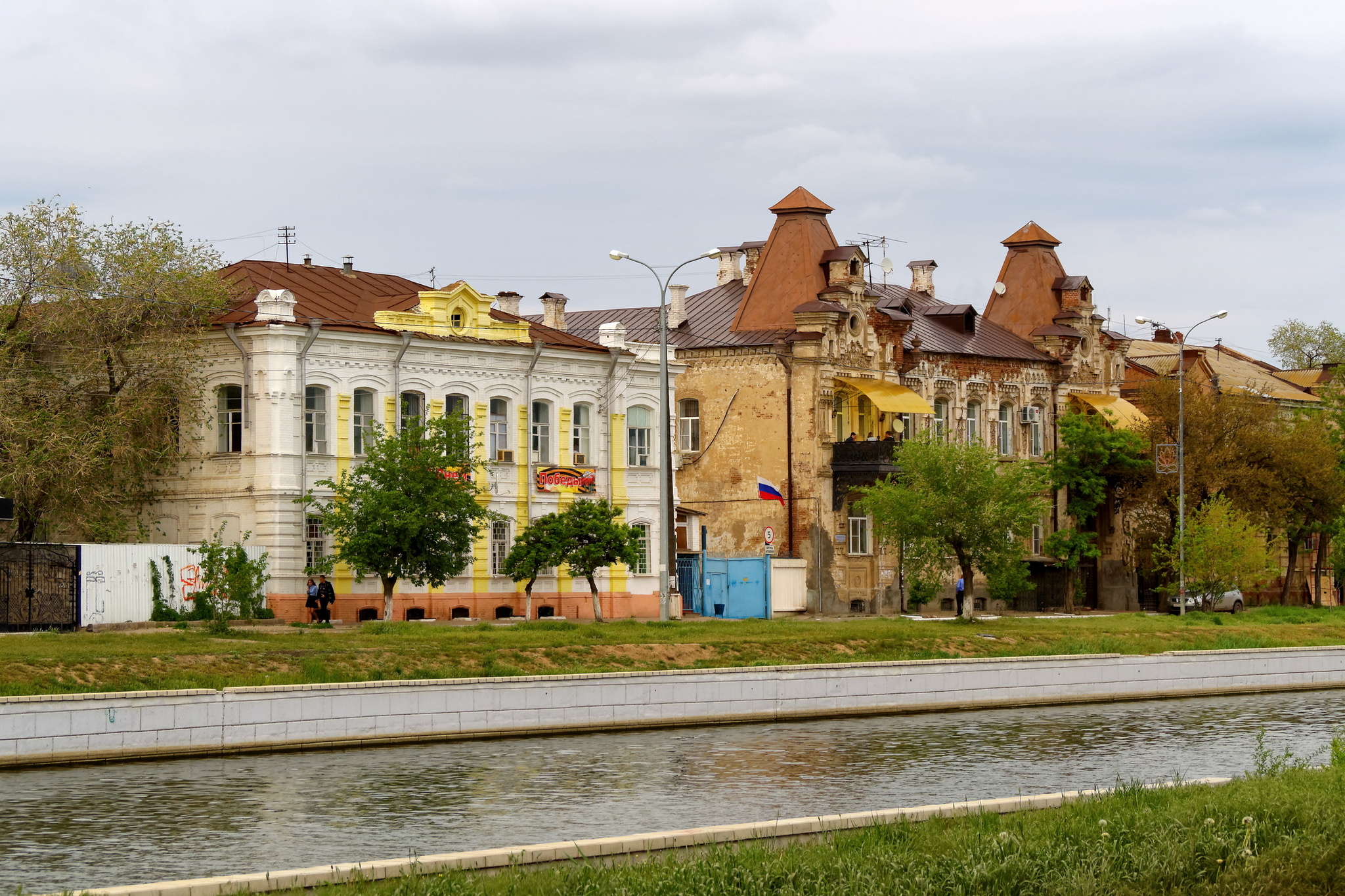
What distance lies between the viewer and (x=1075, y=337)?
73.8m

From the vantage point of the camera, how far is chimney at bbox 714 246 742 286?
2822 inches

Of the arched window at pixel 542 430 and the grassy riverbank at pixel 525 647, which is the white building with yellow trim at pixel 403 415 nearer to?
the arched window at pixel 542 430

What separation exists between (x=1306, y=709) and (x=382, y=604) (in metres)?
23.8

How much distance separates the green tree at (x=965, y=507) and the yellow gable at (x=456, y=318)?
39.4 feet

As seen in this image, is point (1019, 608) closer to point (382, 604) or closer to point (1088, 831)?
point (382, 604)

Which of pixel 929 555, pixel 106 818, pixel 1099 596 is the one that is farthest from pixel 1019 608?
pixel 106 818

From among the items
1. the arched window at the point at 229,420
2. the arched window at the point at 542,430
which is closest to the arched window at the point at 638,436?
the arched window at the point at 542,430

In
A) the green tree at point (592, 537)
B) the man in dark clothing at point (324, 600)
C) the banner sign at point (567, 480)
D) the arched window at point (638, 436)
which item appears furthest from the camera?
the arched window at point (638, 436)

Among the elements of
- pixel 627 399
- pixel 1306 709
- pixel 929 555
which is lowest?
pixel 1306 709

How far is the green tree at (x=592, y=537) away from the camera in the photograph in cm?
4881

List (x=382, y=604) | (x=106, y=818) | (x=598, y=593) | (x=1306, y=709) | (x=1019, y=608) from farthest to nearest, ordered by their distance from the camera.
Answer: (x=1019, y=608)
(x=598, y=593)
(x=382, y=604)
(x=1306, y=709)
(x=106, y=818)

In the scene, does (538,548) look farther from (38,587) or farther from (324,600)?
(38,587)

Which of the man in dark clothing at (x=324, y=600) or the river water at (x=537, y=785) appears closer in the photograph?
the river water at (x=537, y=785)

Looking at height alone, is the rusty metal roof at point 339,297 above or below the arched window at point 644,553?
above
